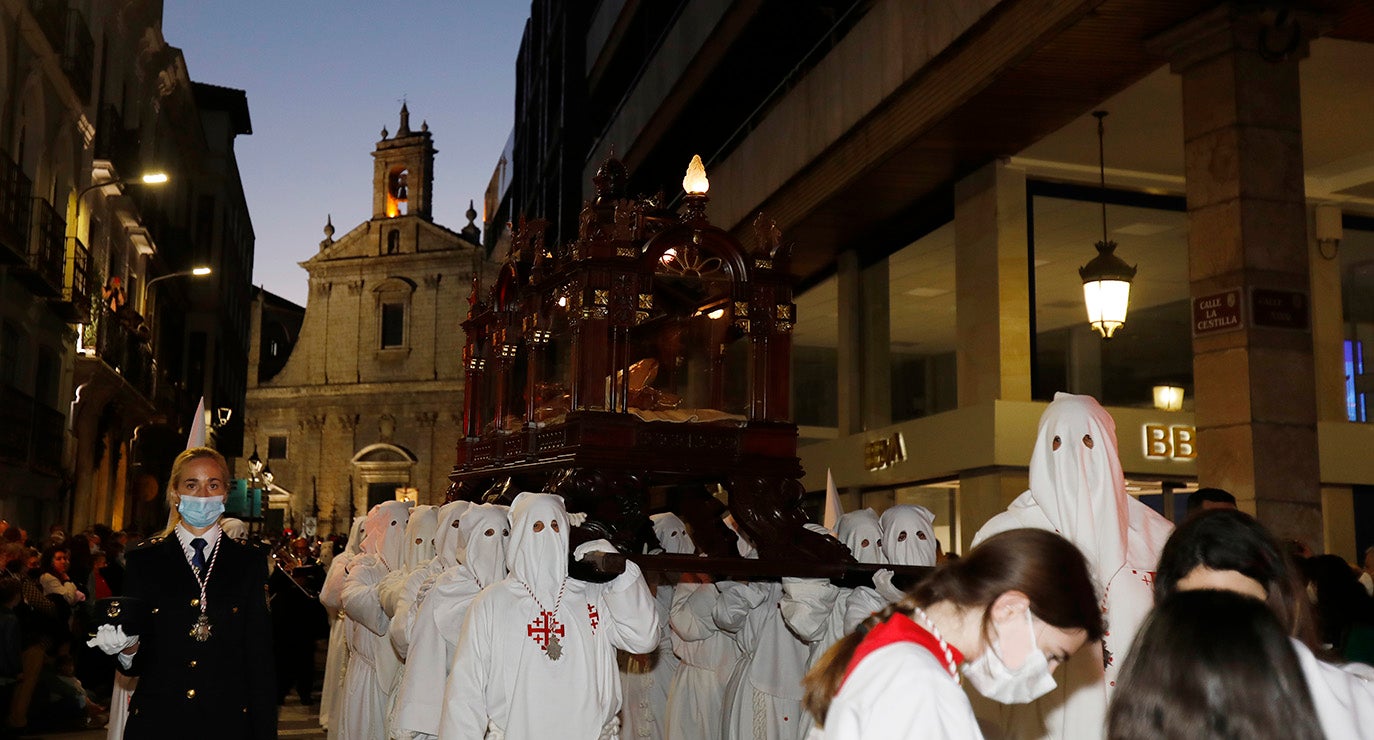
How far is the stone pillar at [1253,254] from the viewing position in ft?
27.2

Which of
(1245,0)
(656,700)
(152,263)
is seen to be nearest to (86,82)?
(152,263)

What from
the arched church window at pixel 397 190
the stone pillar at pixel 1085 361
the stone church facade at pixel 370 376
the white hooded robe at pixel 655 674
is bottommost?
the white hooded robe at pixel 655 674

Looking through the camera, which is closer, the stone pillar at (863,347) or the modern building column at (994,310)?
the modern building column at (994,310)

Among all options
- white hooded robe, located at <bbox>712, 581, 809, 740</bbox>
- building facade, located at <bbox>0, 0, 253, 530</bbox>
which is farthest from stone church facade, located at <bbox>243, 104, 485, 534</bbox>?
white hooded robe, located at <bbox>712, 581, 809, 740</bbox>

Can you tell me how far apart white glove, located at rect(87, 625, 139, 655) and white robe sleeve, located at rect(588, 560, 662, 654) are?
223cm

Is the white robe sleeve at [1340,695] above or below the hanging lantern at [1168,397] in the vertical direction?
below

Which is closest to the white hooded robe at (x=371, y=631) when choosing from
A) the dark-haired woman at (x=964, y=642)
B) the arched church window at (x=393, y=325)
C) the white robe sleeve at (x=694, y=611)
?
the white robe sleeve at (x=694, y=611)

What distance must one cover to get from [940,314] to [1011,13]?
19.4ft

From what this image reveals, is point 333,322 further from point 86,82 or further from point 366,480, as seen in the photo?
point 86,82

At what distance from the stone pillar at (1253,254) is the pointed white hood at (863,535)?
2.19m

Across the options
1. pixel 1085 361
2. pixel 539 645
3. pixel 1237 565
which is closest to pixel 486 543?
pixel 539 645

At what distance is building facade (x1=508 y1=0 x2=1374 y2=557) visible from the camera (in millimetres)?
8562

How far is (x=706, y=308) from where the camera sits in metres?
9.03

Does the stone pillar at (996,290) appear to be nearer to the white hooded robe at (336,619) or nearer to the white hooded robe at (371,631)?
the white hooded robe at (371,631)
